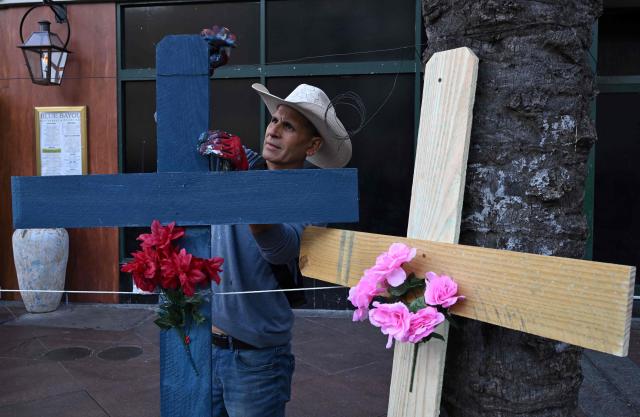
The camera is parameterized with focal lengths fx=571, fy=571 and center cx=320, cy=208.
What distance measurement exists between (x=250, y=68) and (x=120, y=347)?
3.20 meters

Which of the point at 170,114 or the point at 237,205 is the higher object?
the point at 170,114

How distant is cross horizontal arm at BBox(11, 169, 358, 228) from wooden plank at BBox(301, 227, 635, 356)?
6.6 inches

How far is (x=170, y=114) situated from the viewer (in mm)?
1449

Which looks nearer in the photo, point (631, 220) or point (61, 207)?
point (61, 207)

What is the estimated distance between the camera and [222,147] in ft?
4.64

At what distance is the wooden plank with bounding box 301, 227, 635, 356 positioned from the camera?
3.43 feet

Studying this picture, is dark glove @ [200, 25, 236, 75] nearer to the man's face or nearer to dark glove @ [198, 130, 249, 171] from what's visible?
dark glove @ [198, 130, 249, 171]

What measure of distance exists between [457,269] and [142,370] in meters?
3.85

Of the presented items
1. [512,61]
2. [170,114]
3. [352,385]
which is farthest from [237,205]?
[352,385]

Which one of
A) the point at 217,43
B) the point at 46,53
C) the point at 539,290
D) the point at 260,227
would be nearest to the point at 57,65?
the point at 46,53

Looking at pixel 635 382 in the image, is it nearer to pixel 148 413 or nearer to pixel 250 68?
pixel 148 413

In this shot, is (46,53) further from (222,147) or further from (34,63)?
(222,147)

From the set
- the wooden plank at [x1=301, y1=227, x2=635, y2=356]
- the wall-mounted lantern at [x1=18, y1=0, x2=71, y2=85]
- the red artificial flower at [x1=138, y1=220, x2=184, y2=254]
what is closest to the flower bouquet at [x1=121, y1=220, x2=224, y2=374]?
the red artificial flower at [x1=138, y1=220, x2=184, y2=254]

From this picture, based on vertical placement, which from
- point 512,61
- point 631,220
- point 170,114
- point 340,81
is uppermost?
point 340,81
